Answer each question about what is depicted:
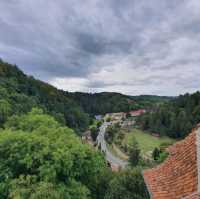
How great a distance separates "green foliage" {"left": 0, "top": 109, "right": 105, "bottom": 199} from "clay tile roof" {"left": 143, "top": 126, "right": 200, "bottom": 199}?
21.7 ft

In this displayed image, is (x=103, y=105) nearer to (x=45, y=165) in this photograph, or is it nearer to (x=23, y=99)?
(x=23, y=99)

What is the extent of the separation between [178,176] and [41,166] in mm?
9056

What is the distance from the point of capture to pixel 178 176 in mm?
5590

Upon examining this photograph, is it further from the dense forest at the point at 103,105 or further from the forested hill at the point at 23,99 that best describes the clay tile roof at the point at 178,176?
the dense forest at the point at 103,105

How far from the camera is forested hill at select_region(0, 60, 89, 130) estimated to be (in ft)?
105

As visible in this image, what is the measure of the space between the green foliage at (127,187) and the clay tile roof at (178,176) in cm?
1288

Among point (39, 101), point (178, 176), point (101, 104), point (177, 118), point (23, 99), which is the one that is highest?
point (101, 104)

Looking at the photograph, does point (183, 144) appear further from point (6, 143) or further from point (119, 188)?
point (119, 188)

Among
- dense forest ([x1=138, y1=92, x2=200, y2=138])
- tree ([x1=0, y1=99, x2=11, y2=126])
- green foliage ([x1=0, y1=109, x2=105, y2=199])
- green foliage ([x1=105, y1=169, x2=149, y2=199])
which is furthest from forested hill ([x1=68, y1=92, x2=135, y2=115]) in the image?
green foliage ([x1=0, y1=109, x2=105, y2=199])

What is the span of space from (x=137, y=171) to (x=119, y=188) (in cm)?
305

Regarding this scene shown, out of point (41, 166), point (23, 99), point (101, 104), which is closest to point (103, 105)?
point (101, 104)

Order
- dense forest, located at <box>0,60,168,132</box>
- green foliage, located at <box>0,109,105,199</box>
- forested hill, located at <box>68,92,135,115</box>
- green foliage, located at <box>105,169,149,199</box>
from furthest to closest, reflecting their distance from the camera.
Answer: forested hill, located at <box>68,92,135,115</box>, dense forest, located at <box>0,60,168,132</box>, green foliage, located at <box>105,169,149,199</box>, green foliage, located at <box>0,109,105,199</box>

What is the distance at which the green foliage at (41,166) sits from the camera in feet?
37.4

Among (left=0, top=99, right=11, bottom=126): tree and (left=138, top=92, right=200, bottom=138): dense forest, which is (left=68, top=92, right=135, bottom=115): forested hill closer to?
(left=138, top=92, right=200, bottom=138): dense forest
